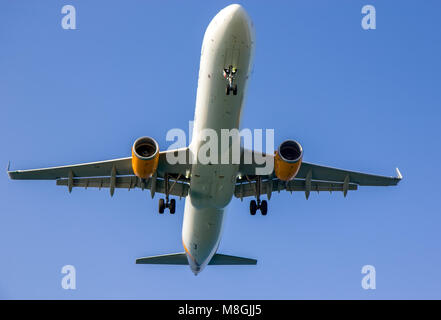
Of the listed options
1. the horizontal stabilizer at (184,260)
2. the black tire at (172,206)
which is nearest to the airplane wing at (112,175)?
the black tire at (172,206)

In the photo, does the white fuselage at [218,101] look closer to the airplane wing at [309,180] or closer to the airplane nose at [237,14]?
the airplane nose at [237,14]

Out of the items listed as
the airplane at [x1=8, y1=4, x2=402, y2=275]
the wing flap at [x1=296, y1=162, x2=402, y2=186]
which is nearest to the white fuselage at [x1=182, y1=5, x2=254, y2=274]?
the airplane at [x1=8, y1=4, x2=402, y2=275]

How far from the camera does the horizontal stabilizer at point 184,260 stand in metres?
30.9

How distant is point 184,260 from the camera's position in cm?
3100

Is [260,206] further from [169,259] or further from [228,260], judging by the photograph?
[169,259]

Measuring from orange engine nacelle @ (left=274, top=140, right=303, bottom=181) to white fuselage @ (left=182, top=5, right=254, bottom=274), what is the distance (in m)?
1.85

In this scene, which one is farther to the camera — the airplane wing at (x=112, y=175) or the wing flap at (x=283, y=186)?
the wing flap at (x=283, y=186)

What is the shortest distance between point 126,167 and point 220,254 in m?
8.92

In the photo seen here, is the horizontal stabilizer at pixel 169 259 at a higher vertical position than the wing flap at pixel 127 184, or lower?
lower

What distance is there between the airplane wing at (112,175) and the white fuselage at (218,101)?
157 centimetres

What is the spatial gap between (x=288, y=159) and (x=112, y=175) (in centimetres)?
795

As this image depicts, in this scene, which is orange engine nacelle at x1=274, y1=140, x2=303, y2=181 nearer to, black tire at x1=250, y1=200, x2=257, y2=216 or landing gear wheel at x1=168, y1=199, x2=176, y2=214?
black tire at x1=250, y1=200, x2=257, y2=216

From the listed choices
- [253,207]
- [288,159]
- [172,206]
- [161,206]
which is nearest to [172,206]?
[172,206]

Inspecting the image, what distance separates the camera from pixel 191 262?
96.0ft
